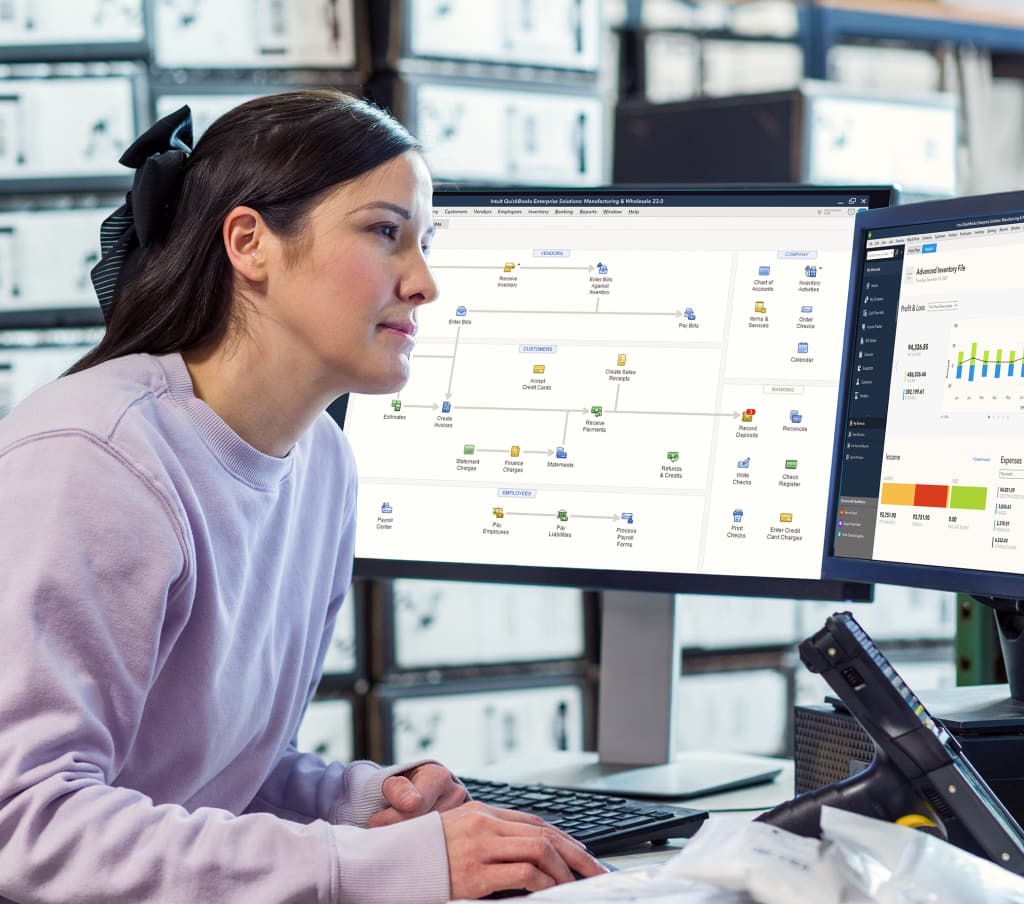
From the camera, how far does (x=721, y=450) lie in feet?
4.03

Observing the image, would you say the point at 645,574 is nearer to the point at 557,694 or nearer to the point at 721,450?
the point at 721,450

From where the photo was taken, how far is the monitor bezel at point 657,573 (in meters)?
1.20

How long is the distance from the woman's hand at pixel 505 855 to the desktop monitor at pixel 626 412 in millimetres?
383

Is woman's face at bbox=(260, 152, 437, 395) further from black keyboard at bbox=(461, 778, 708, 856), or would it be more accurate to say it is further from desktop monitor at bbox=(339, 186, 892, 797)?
black keyboard at bbox=(461, 778, 708, 856)

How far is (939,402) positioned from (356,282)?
1.50ft

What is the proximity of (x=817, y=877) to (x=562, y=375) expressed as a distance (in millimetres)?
657

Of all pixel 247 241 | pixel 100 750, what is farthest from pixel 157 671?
pixel 247 241

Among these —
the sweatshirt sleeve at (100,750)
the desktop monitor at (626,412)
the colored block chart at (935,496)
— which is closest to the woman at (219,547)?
the sweatshirt sleeve at (100,750)

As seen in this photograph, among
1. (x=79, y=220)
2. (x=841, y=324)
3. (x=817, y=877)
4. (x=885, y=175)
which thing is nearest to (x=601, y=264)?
(x=841, y=324)

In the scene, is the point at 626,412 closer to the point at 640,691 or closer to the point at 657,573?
the point at 657,573

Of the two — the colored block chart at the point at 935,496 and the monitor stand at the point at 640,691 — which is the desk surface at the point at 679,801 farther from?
the colored block chart at the point at 935,496

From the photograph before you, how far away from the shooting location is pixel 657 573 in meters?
1.23

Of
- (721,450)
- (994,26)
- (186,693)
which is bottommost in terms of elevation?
(186,693)

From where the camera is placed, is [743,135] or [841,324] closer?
[841,324]
